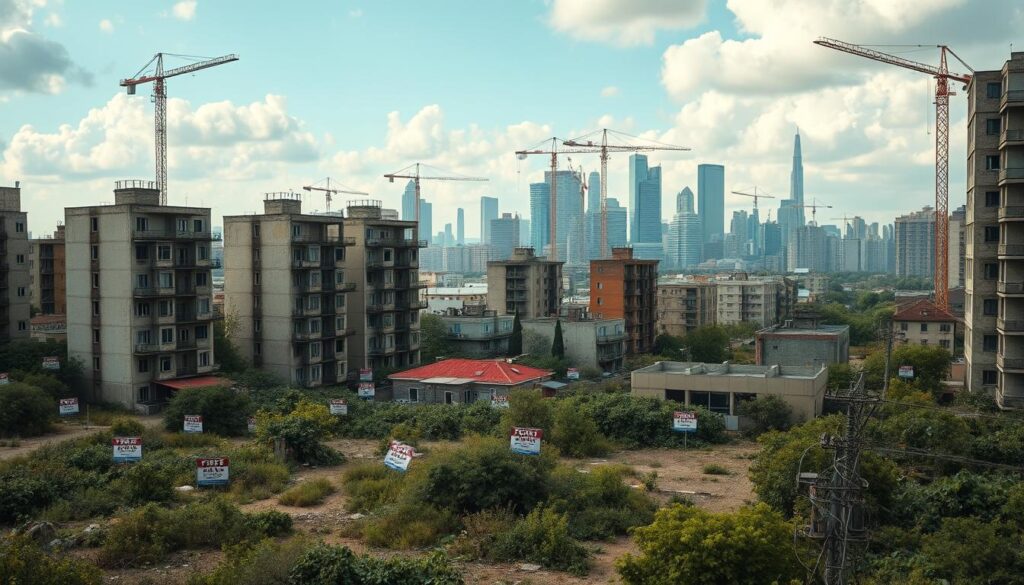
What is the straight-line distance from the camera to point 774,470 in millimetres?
27062

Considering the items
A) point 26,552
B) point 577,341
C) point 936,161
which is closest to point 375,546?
point 26,552

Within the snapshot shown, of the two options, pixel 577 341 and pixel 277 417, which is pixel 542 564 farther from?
pixel 577 341

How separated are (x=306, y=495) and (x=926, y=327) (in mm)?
61136

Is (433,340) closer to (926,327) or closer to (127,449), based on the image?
(926,327)

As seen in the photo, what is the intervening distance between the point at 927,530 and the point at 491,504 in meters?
12.1

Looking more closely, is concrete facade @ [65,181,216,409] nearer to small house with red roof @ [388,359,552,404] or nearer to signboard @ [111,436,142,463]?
small house with red roof @ [388,359,552,404]

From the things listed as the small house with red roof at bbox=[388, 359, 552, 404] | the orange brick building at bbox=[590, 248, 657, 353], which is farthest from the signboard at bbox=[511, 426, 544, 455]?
the orange brick building at bbox=[590, 248, 657, 353]

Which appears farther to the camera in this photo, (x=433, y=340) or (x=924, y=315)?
(x=924, y=315)

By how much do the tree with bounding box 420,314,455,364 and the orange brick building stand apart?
13.3m

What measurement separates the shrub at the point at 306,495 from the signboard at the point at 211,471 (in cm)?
220

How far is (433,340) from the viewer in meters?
71.3

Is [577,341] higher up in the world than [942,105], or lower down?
lower down

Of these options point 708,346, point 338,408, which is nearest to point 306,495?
point 338,408

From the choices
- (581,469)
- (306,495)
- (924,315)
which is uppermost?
(924,315)
